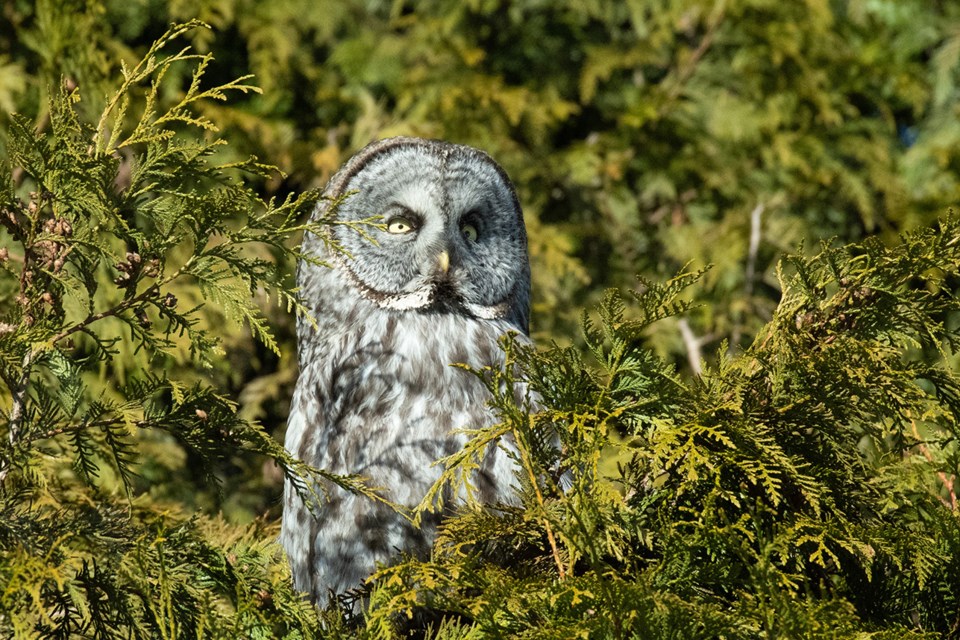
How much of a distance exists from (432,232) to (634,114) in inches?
94.1

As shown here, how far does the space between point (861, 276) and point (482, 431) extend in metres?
Result: 0.72

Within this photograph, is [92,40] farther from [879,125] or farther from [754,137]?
[879,125]

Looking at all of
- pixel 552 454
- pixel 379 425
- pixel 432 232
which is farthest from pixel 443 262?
pixel 552 454

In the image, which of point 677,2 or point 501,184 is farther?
point 677,2

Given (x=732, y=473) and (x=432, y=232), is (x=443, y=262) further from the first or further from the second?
(x=732, y=473)

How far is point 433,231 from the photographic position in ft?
10.1

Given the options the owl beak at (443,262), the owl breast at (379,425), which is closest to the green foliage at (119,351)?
the owl breast at (379,425)

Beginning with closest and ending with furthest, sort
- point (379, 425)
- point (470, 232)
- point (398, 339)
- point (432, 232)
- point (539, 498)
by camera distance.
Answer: point (539, 498) → point (379, 425) → point (398, 339) → point (432, 232) → point (470, 232)

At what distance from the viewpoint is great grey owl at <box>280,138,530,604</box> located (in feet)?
9.04

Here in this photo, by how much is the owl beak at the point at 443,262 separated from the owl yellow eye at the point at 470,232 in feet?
0.61

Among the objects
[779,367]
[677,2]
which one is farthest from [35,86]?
[779,367]

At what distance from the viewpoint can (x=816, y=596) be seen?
2.03 metres

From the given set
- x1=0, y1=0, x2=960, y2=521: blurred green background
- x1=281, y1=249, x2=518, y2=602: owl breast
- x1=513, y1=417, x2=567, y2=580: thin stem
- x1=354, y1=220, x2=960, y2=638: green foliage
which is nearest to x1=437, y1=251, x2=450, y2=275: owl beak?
x1=281, y1=249, x2=518, y2=602: owl breast

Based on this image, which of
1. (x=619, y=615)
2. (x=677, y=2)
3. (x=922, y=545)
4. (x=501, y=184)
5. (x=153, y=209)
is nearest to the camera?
(x=619, y=615)
